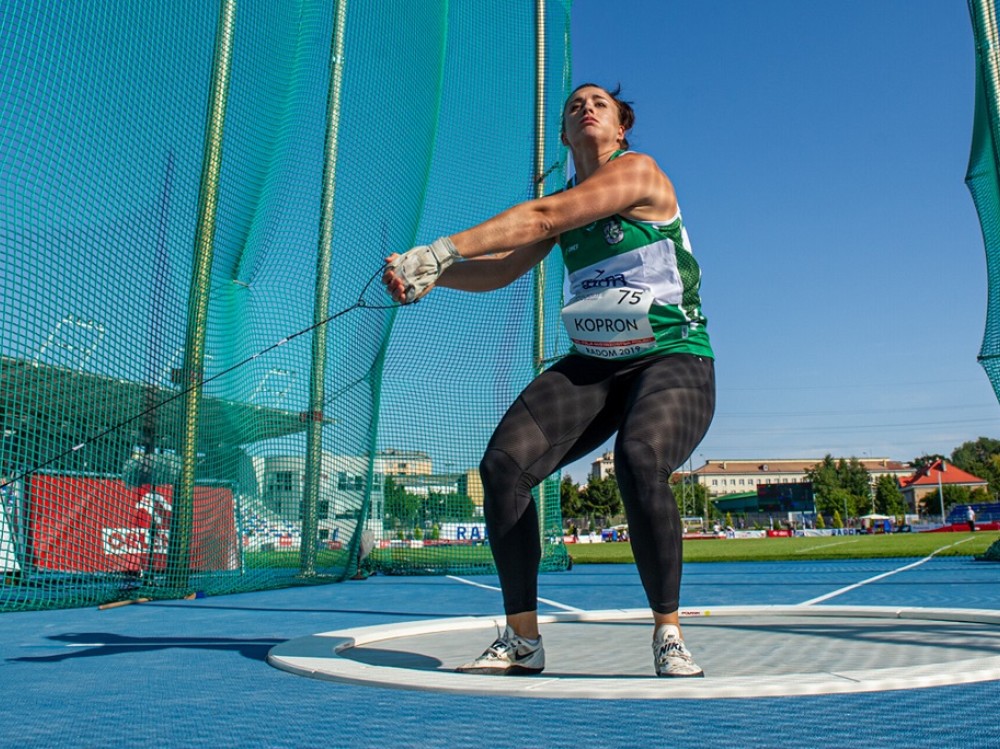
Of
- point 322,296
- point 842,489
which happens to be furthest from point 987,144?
A: point 842,489

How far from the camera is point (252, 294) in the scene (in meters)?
6.99

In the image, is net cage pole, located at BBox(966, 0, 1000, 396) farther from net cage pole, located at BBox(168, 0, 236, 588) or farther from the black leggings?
the black leggings

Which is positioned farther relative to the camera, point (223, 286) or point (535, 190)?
point (535, 190)

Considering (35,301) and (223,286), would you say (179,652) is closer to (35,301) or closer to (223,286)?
(35,301)

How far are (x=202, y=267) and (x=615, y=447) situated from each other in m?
4.46

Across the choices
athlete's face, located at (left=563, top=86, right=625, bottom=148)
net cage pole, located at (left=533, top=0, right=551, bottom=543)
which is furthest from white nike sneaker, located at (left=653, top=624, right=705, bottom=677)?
net cage pole, located at (left=533, top=0, right=551, bottom=543)

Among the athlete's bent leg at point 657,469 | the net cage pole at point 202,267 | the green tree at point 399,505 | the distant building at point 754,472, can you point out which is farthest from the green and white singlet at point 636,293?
the distant building at point 754,472

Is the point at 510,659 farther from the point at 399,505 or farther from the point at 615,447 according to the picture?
the point at 399,505

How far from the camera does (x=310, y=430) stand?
292 inches

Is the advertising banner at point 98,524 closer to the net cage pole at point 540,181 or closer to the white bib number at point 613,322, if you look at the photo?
the net cage pole at point 540,181

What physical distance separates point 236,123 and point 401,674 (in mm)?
5047

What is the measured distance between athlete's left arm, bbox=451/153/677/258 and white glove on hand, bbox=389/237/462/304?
34mm

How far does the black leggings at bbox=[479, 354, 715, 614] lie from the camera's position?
7.61ft

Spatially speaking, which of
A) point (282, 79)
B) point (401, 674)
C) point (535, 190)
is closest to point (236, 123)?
point (282, 79)
